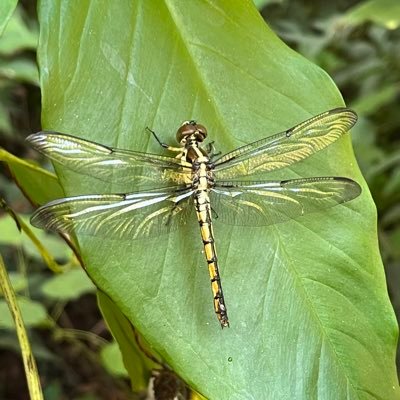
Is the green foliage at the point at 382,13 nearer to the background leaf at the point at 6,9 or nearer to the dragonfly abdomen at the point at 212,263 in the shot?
the dragonfly abdomen at the point at 212,263

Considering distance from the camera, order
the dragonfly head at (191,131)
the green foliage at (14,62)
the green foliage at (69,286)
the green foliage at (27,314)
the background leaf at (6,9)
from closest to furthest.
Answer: the background leaf at (6,9), the dragonfly head at (191,131), the green foliage at (27,314), the green foliage at (69,286), the green foliage at (14,62)

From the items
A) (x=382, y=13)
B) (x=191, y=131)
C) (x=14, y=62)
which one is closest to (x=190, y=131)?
(x=191, y=131)

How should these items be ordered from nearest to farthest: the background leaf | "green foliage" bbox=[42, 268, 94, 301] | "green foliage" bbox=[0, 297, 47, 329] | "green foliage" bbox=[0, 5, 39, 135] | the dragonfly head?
the background leaf
the dragonfly head
"green foliage" bbox=[0, 297, 47, 329]
"green foliage" bbox=[42, 268, 94, 301]
"green foliage" bbox=[0, 5, 39, 135]

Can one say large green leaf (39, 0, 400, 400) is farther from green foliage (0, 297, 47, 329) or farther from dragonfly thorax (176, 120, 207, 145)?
green foliage (0, 297, 47, 329)

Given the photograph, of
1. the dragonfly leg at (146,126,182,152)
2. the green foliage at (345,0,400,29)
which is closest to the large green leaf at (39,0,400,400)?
the dragonfly leg at (146,126,182,152)

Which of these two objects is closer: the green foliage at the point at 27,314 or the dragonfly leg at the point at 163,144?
the dragonfly leg at the point at 163,144

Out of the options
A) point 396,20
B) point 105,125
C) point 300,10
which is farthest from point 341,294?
point 300,10

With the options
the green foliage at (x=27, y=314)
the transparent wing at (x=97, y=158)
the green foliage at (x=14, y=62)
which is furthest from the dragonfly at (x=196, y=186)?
the green foliage at (x=27, y=314)
